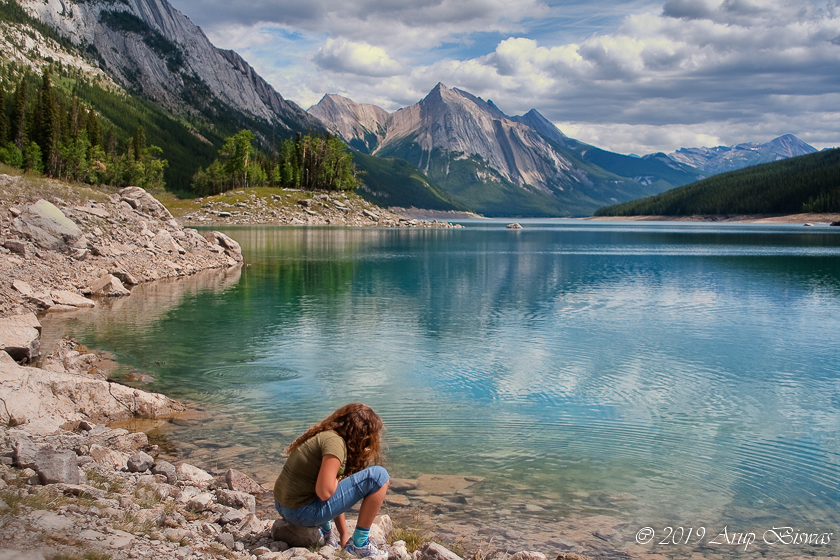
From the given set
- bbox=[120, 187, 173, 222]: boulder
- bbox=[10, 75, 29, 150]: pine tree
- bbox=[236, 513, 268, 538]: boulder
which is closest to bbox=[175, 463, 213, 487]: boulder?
bbox=[236, 513, 268, 538]: boulder

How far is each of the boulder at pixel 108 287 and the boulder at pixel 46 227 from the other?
333 centimetres

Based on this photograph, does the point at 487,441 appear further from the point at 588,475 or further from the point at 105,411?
the point at 105,411


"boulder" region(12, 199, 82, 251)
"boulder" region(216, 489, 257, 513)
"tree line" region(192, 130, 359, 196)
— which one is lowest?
"boulder" region(216, 489, 257, 513)

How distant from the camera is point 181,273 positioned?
50812 millimetres

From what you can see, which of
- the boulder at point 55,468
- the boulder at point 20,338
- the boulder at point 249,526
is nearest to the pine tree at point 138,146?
the boulder at point 20,338

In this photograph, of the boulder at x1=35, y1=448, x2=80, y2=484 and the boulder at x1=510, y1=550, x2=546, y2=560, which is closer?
the boulder at x1=35, y1=448, x2=80, y2=484

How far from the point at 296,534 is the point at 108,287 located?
3423 centimetres

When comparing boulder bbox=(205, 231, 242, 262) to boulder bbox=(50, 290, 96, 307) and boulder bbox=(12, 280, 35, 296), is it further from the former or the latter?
boulder bbox=(12, 280, 35, 296)

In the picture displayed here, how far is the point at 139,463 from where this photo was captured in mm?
11102

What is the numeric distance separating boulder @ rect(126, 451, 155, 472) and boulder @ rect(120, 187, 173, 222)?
48.2m

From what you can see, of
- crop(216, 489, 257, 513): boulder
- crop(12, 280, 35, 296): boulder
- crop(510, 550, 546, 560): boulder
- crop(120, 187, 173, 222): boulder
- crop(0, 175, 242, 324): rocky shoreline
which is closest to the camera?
crop(510, 550, 546, 560): boulder

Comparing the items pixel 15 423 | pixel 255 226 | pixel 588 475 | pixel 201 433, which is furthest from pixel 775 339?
pixel 255 226

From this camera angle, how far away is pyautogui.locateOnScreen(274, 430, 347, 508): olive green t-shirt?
8.38 meters

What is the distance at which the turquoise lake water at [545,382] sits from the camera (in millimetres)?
13023
